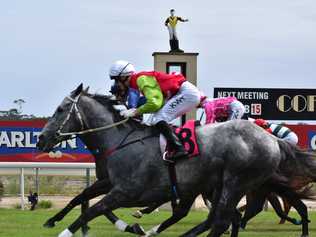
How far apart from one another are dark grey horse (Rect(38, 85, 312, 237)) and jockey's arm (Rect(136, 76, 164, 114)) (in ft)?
1.00

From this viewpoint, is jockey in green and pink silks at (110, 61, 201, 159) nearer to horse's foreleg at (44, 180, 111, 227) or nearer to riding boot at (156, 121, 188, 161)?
riding boot at (156, 121, 188, 161)

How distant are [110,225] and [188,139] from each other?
12.9 feet

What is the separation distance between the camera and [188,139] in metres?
8.01

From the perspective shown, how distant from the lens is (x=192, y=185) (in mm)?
8062

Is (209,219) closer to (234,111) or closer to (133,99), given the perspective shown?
(133,99)

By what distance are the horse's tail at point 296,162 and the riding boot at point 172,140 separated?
1.10 meters

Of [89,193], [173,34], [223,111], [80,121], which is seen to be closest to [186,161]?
[80,121]

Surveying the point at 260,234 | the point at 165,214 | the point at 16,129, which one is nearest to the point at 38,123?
the point at 16,129

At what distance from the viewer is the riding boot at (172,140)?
7.91 meters

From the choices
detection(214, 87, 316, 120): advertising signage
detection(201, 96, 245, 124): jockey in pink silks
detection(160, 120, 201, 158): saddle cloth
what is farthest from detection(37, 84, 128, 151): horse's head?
detection(214, 87, 316, 120): advertising signage

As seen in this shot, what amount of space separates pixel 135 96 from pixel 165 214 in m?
4.98

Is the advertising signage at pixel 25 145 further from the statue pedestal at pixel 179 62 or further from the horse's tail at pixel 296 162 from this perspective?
the horse's tail at pixel 296 162

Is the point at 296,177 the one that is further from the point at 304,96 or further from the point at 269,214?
the point at 304,96

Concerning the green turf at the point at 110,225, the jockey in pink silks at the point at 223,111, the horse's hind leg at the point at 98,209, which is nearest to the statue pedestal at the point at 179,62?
the green turf at the point at 110,225
